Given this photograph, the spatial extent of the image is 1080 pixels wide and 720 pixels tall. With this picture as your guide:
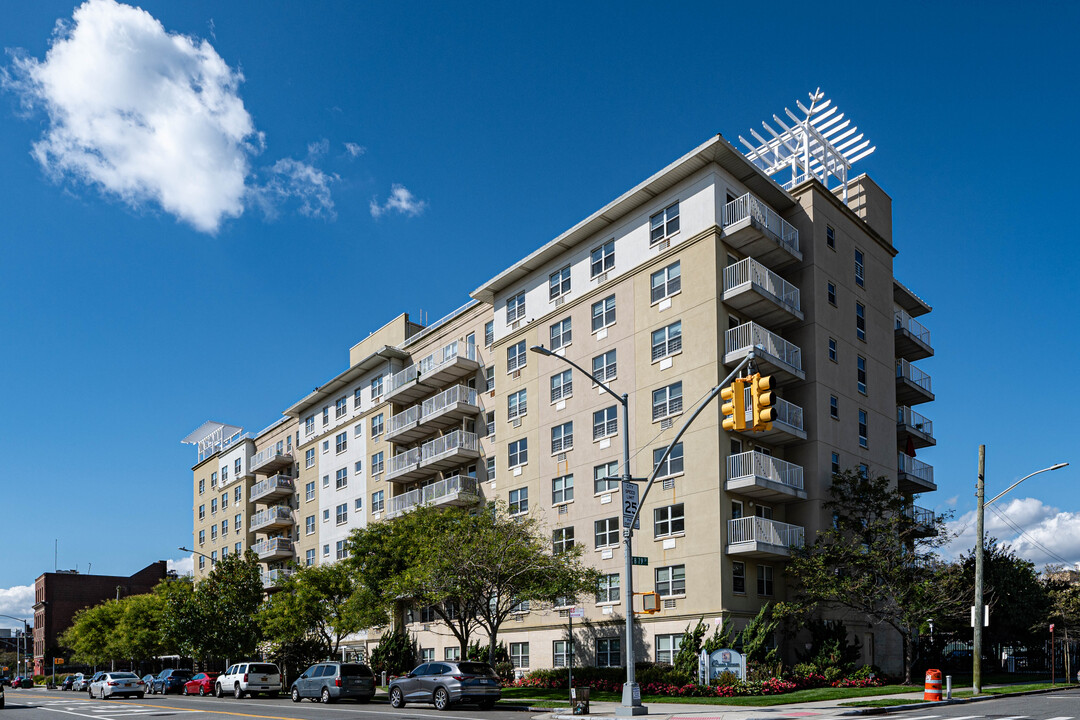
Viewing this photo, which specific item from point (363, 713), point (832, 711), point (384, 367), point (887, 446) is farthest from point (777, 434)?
point (384, 367)

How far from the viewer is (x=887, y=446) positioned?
4575cm

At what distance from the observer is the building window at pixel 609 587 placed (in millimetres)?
41500

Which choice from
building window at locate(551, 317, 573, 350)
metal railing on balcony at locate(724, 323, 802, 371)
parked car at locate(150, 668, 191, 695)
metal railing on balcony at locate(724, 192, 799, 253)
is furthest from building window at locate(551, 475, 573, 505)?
parked car at locate(150, 668, 191, 695)

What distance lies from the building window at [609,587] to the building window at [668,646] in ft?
10.1

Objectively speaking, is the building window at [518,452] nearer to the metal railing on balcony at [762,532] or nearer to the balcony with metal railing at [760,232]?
the metal railing on balcony at [762,532]

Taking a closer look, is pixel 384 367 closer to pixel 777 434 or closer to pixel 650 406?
pixel 650 406

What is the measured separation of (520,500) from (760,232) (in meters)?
18.1

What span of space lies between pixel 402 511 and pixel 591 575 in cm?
1700

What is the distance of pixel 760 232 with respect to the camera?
39750 millimetres

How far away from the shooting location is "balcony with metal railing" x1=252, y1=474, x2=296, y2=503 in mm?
73125

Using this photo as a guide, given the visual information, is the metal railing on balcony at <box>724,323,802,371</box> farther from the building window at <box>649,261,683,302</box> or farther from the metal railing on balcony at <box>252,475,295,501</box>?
the metal railing on balcony at <box>252,475,295,501</box>

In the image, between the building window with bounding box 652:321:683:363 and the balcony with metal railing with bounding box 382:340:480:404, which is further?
the balcony with metal railing with bounding box 382:340:480:404

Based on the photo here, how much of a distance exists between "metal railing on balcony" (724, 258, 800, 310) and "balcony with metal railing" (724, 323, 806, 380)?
5.52 ft

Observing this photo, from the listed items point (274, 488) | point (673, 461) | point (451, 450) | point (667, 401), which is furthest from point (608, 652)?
point (274, 488)
